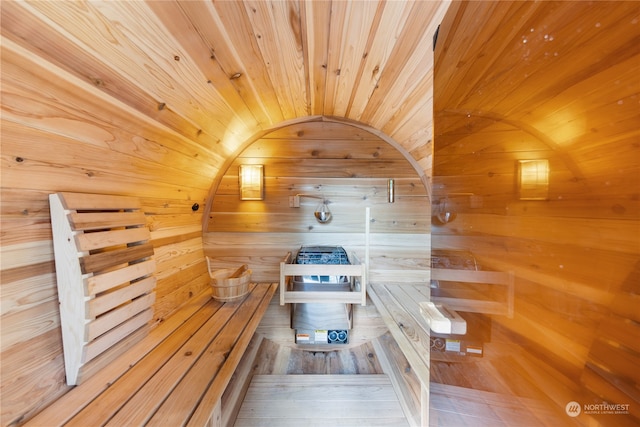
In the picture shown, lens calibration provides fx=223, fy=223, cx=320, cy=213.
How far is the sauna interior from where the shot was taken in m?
0.40

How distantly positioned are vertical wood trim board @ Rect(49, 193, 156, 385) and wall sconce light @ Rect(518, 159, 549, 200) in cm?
136

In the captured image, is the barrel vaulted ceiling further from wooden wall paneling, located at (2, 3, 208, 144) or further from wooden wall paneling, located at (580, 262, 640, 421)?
wooden wall paneling, located at (580, 262, 640, 421)

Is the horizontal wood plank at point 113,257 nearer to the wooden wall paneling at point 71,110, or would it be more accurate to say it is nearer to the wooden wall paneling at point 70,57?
the wooden wall paneling at point 71,110

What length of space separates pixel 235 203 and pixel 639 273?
2.11 meters

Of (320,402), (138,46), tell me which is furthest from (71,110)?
(320,402)

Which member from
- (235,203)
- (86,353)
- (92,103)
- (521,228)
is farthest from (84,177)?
(521,228)

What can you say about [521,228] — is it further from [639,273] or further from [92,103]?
[92,103]

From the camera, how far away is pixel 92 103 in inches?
31.2

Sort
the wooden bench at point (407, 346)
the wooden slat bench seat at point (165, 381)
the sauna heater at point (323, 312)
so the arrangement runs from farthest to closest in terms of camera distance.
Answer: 1. the sauna heater at point (323, 312)
2. the wooden bench at point (407, 346)
3. the wooden slat bench seat at point (165, 381)

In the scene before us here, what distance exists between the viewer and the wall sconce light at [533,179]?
0.46 metres

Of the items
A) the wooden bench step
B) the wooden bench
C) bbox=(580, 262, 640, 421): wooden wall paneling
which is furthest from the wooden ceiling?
the wooden bench step

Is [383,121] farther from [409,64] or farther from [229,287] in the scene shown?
[229,287]

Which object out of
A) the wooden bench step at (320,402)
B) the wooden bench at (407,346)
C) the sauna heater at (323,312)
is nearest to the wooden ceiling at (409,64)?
the wooden bench at (407,346)

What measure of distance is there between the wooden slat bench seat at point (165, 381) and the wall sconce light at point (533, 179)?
1.15 m
